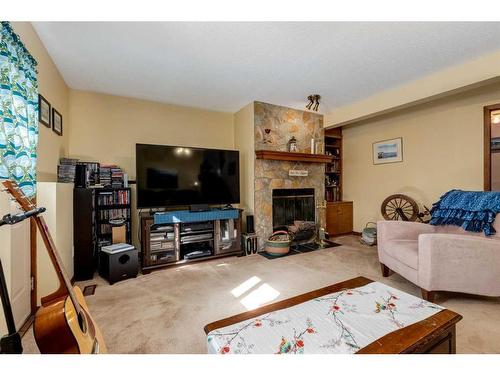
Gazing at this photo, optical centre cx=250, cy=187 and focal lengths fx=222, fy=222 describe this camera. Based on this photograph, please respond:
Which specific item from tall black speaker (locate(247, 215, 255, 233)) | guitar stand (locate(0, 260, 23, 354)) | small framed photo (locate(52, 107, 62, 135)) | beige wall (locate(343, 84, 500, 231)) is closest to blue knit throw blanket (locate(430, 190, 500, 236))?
beige wall (locate(343, 84, 500, 231))

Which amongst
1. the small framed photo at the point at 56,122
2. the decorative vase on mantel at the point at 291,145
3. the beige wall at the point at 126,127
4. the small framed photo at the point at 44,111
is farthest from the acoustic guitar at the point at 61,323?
the decorative vase on mantel at the point at 291,145

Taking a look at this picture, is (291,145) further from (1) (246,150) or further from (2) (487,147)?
(2) (487,147)

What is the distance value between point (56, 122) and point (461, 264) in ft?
13.4

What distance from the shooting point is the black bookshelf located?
2.42 metres

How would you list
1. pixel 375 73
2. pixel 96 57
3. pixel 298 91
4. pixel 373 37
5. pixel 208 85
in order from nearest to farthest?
pixel 373 37 → pixel 96 57 → pixel 375 73 → pixel 208 85 → pixel 298 91

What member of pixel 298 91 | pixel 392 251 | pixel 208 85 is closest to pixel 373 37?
pixel 298 91

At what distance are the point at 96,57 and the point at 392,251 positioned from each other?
3542 millimetres

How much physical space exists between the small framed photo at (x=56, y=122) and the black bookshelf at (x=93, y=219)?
69 cm

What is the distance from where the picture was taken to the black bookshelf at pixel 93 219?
7.95 feet

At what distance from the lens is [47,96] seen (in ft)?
7.14

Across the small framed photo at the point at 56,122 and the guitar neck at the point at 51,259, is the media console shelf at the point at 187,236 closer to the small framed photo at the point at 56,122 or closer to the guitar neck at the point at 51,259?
the small framed photo at the point at 56,122

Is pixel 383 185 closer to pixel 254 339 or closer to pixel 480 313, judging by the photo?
pixel 480 313

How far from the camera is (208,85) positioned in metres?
2.84

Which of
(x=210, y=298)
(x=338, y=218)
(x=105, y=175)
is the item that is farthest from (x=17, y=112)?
(x=338, y=218)
